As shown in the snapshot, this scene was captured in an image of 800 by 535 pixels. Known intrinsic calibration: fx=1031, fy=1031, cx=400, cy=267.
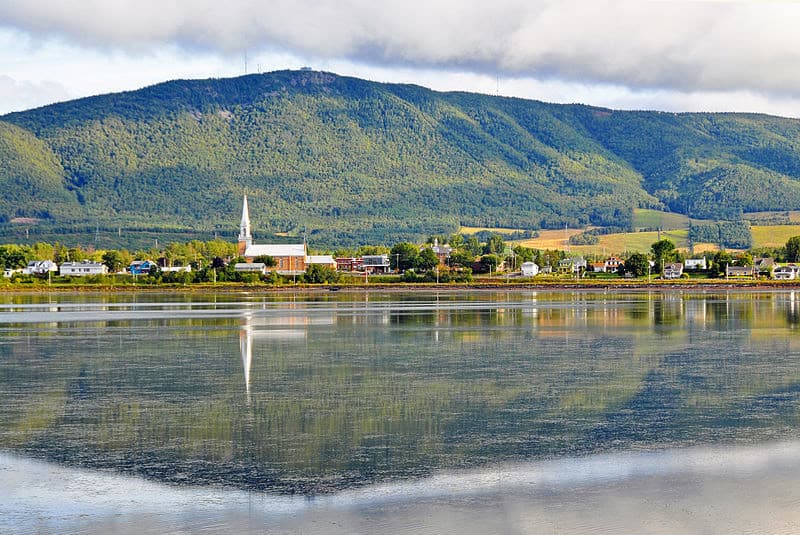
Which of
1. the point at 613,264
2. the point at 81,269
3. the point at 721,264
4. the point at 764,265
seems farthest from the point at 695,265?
the point at 81,269

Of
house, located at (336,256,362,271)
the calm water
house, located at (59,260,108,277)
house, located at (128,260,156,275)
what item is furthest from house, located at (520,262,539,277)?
the calm water

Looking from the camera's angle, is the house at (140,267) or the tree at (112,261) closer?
the tree at (112,261)

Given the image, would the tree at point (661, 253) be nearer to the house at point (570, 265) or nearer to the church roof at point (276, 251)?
the house at point (570, 265)

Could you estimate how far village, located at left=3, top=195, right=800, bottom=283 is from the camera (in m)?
132

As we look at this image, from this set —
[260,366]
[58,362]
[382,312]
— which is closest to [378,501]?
[260,366]

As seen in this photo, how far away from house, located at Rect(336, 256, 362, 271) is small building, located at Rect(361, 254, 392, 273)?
120cm

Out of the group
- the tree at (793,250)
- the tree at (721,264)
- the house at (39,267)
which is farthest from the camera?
the tree at (793,250)

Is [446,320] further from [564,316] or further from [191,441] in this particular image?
[191,441]

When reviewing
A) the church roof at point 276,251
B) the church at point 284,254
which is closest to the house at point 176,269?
the church at point 284,254

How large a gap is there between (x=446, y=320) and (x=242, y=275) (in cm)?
7697

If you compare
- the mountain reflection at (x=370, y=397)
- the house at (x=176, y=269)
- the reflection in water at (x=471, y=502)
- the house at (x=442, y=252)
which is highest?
the house at (x=442, y=252)

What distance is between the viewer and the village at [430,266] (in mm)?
132500

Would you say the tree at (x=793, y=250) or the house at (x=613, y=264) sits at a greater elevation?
the tree at (x=793, y=250)

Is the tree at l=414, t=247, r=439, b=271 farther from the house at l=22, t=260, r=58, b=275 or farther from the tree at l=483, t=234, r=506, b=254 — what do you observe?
the tree at l=483, t=234, r=506, b=254
